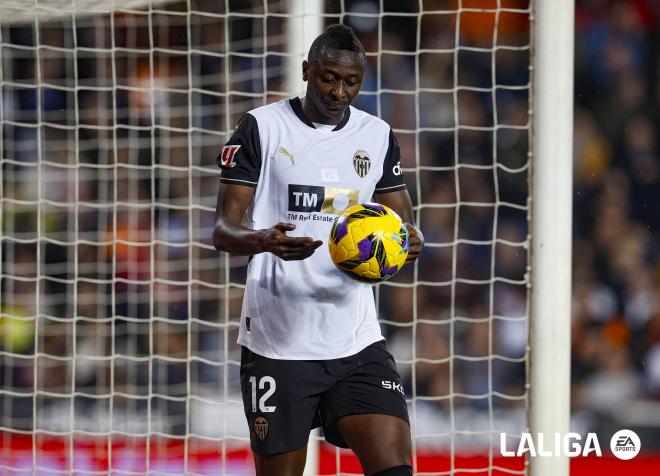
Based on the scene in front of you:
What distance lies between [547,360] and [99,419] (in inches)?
112

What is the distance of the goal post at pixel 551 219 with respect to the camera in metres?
3.64

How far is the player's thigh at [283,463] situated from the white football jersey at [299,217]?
28cm

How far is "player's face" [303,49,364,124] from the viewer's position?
2.76 metres

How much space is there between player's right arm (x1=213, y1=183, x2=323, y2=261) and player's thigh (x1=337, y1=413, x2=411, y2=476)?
59cm

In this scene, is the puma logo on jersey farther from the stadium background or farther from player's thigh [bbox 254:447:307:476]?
the stadium background

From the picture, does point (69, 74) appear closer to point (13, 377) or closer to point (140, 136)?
point (140, 136)

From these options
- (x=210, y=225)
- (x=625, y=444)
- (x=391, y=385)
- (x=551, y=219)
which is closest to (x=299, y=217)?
(x=391, y=385)

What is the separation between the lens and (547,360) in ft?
12.2

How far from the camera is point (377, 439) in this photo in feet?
9.05

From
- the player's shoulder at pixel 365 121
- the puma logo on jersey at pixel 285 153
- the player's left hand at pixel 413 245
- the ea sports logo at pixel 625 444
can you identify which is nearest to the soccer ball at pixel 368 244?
the player's left hand at pixel 413 245

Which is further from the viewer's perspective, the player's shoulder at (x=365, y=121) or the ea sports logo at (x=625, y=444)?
the ea sports logo at (x=625, y=444)

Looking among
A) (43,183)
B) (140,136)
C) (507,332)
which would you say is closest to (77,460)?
(43,183)

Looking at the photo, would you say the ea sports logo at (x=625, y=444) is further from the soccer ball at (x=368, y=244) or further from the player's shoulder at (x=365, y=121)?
the soccer ball at (x=368, y=244)

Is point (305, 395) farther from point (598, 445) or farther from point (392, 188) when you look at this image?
point (598, 445)
